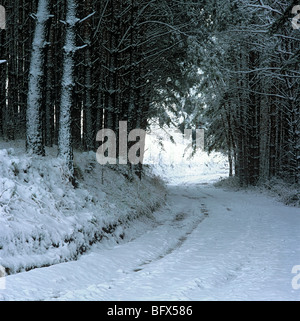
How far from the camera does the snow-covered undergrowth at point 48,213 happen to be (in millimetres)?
5949

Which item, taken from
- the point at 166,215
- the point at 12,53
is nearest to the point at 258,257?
the point at 166,215

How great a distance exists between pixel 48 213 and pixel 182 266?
2.79 metres

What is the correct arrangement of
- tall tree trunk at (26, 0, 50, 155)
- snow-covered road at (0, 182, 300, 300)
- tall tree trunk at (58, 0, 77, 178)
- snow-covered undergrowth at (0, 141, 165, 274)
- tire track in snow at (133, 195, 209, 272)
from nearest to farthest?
snow-covered road at (0, 182, 300, 300) < snow-covered undergrowth at (0, 141, 165, 274) < tire track in snow at (133, 195, 209, 272) < tall tree trunk at (26, 0, 50, 155) < tall tree trunk at (58, 0, 77, 178)

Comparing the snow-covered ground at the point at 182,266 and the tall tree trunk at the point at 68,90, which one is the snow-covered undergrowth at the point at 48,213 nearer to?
the snow-covered ground at the point at 182,266

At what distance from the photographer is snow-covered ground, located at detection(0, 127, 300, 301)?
15.8 ft

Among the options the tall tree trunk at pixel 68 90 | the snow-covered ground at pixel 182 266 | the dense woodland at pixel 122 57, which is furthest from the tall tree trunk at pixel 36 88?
the snow-covered ground at pixel 182 266

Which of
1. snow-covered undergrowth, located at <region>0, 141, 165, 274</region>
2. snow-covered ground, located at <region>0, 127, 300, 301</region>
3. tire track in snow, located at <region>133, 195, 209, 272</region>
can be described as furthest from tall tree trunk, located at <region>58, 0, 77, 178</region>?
tire track in snow, located at <region>133, 195, 209, 272</region>

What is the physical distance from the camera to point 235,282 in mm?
5438

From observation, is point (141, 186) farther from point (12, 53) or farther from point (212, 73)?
point (12, 53)

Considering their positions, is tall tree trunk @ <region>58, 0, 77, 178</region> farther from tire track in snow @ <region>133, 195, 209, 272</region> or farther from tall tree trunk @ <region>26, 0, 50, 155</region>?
tire track in snow @ <region>133, 195, 209, 272</region>

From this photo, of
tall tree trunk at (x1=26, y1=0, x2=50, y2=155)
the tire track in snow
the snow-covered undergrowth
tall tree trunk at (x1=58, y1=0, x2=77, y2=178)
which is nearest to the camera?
the snow-covered undergrowth

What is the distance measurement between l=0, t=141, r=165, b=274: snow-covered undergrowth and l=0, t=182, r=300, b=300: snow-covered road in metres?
0.34

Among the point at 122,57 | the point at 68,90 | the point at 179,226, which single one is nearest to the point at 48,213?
the point at 68,90
